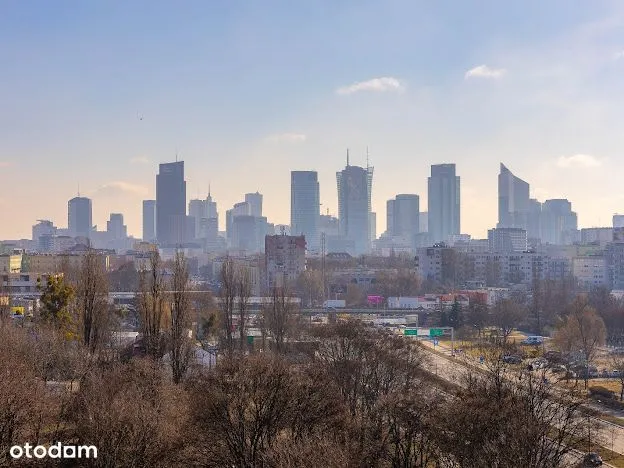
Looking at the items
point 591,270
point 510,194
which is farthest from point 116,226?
point 591,270

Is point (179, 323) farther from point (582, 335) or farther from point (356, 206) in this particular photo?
point (356, 206)

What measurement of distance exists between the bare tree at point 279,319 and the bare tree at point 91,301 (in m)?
6.60

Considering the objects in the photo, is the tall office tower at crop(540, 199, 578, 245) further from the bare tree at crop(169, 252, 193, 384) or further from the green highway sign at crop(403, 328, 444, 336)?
the bare tree at crop(169, 252, 193, 384)

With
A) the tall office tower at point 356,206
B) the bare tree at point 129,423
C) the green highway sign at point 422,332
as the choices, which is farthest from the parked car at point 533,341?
the tall office tower at point 356,206

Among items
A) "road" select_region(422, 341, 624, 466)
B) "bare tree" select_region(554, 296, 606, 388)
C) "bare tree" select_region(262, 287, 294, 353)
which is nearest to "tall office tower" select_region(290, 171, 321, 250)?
"bare tree" select_region(554, 296, 606, 388)

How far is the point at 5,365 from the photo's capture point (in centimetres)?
1185

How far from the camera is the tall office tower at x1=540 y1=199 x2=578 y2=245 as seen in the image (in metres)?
148

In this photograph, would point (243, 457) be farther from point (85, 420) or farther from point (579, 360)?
point (579, 360)

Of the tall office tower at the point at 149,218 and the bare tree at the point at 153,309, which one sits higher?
the tall office tower at the point at 149,218

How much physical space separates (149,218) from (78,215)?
23.3 metres

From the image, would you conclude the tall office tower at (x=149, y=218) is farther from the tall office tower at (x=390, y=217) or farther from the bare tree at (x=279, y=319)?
the bare tree at (x=279, y=319)

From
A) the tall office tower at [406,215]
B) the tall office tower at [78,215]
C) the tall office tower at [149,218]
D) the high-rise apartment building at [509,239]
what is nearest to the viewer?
the high-rise apartment building at [509,239]

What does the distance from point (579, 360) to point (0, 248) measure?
240 ft

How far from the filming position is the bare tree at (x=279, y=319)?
25.0 metres
